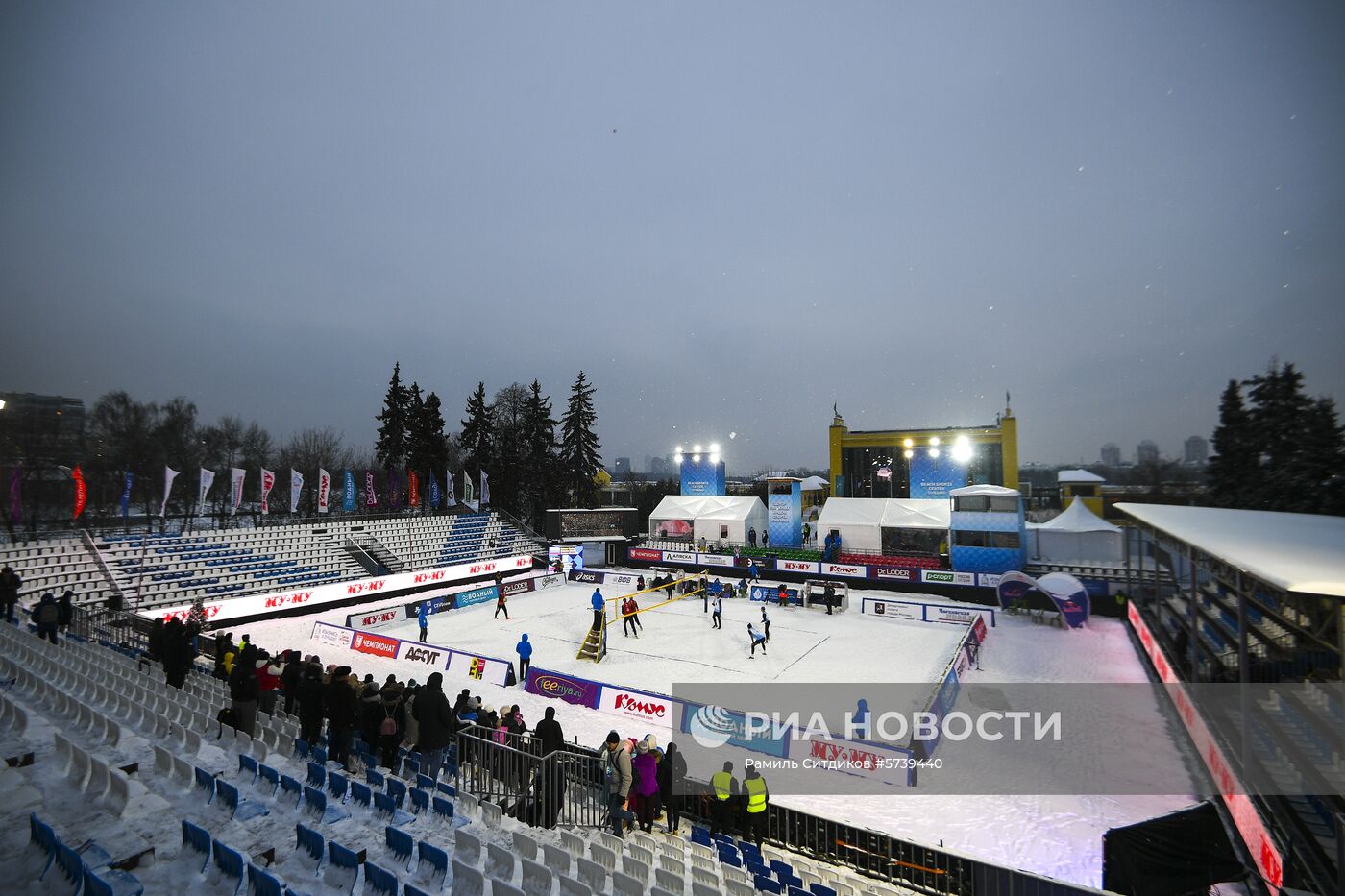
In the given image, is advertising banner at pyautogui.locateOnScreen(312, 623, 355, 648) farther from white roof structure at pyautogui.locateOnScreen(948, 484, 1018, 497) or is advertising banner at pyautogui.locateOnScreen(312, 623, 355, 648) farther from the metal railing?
white roof structure at pyautogui.locateOnScreen(948, 484, 1018, 497)

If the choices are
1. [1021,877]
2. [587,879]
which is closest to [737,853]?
[587,879]

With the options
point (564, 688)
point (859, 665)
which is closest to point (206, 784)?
point (564, 688)

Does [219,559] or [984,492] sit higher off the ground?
[984,492]

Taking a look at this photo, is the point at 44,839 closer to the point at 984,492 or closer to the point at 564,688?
the point at 564,688

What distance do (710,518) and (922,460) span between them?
14.4 m

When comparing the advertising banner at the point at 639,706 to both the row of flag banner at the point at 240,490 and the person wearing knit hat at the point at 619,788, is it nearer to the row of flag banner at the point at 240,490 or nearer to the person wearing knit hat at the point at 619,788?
the person wearing knit hat at the point at 619,788

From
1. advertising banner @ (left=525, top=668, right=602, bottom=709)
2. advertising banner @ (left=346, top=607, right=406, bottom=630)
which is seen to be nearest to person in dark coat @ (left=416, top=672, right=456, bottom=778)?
advertising banner @ (left=525, top=668, right=602, bottom=709)

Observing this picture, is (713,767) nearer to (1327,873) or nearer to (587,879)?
(587,879)

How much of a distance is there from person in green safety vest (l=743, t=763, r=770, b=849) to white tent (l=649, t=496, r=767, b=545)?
30.5 metres

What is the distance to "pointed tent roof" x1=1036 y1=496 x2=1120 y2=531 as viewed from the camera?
98.2ft

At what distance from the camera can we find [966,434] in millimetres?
39531

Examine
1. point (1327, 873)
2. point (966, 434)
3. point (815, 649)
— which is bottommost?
point (815, 649)

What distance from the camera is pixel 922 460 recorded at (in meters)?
36.6

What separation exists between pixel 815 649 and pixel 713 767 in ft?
32.3
